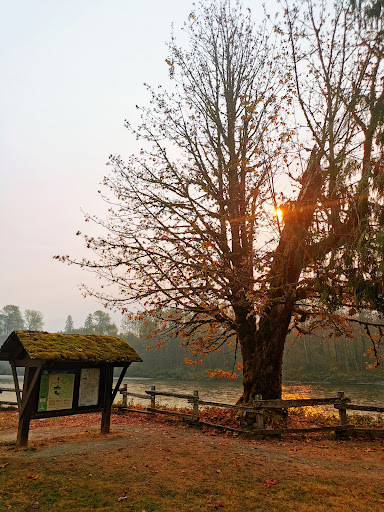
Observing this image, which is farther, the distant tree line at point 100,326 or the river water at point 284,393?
the distant tree line at point 100,326

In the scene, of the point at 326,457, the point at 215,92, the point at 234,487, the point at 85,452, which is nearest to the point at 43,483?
the point at 85,452

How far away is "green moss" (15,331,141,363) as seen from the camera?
354 inches

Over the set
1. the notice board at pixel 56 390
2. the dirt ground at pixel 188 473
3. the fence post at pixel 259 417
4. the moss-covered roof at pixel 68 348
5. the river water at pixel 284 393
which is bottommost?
the river water at pixel 284 393

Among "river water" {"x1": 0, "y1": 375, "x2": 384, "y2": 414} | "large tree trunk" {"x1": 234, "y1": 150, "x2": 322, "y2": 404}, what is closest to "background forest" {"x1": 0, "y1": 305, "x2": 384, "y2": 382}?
"river water" {"x1": 0, "y1": 375, "x2": 384, "y2": 414}

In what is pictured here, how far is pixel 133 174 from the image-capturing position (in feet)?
44.2

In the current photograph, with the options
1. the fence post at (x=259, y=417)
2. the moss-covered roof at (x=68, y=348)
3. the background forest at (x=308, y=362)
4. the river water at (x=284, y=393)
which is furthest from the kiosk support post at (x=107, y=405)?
the background forest at (x=308, y=362)

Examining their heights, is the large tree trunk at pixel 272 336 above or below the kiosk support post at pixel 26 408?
above

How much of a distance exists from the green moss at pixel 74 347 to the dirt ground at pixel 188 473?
218cm

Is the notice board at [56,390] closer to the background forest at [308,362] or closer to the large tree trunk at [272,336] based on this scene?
the large tree trunk at [272,336]

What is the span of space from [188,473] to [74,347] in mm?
4721

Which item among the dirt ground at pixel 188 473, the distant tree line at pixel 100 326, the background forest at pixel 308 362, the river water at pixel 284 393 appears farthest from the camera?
the distant tree line at pixel 100 326

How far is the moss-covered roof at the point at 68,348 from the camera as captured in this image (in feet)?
29.5

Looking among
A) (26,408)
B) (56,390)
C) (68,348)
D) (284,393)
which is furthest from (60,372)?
(284,393)

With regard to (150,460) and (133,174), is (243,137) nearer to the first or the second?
(133,174)
